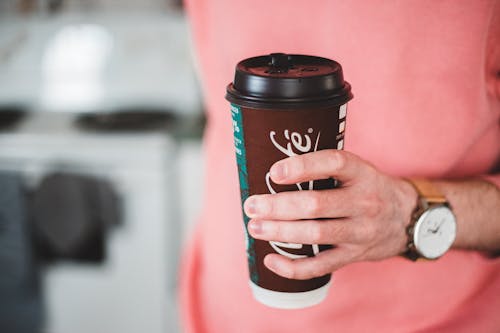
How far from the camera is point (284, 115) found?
500mm

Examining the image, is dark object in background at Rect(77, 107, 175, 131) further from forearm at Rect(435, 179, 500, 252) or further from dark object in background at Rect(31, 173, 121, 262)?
forearm at Rect(435, 179, 500, 252)

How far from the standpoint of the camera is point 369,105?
65cm

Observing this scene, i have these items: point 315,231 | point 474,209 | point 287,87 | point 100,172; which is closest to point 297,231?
point 315,231

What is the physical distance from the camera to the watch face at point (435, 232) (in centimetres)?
62

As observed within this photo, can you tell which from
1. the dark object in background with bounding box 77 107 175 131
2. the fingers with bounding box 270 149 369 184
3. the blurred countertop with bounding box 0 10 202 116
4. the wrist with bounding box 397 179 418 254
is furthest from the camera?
the blurred countertop with bounding box 0 10 202 116

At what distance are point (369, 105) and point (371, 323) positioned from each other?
286 millimetres

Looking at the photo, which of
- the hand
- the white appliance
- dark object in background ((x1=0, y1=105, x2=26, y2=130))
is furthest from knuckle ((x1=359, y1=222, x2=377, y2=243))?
dark object in background ((x1=0, y1=105, x2=26, y2=130))

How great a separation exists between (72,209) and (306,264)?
5.41 feet

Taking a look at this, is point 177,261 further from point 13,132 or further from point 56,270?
point 13,132

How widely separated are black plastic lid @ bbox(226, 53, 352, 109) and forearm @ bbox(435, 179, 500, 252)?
24cm

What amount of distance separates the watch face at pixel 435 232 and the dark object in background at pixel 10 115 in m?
1.98

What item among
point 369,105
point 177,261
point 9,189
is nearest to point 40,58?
point 9,189

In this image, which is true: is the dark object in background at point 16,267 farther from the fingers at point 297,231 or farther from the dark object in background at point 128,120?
the fingers at point 297,231

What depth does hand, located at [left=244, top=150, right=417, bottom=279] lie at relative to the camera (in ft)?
1.60
